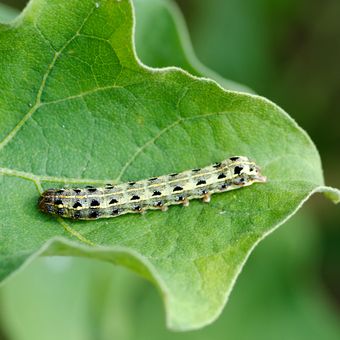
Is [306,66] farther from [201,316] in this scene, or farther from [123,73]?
[201,316]

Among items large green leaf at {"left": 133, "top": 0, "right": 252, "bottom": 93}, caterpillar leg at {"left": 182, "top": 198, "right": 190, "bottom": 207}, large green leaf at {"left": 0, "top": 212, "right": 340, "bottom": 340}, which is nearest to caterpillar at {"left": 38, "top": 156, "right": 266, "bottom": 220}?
caterpillar leg at {"left": 182, "top": 198, "right": 190, "bottom": 207}

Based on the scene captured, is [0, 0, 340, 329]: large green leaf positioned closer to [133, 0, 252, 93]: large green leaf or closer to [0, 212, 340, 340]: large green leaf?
[133, 0, 252, 93]: large green leaf

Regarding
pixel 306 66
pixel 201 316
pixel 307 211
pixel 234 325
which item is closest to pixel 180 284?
pixel 201 316

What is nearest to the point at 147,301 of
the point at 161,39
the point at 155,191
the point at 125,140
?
the point at 161,39

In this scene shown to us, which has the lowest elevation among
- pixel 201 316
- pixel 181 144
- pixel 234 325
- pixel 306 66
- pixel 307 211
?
pixel 234 325

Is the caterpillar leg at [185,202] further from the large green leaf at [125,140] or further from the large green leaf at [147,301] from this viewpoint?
the large green leaf at [147,301]

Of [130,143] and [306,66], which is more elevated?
[130,143]
